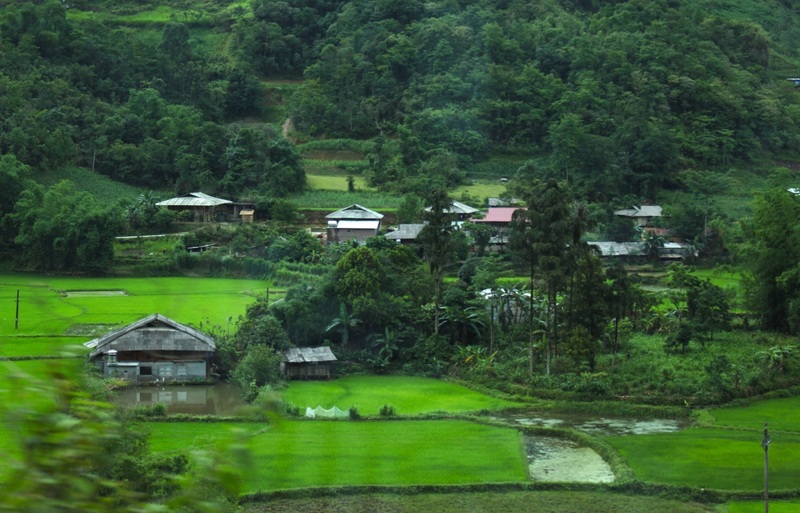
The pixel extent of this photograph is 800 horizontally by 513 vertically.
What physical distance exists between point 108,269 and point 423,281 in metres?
10.2

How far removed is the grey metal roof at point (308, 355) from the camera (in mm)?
20734

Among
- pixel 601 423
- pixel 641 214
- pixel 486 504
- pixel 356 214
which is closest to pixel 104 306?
pixel 356 214

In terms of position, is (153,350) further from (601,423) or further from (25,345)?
(601,423)

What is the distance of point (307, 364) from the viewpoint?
824 inches

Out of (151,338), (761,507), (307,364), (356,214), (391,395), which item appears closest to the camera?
(761,507)

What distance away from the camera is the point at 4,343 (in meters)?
Result: 20.6

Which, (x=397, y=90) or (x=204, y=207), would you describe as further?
(x=397, y=90)

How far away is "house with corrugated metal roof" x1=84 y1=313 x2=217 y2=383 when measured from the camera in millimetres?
19891

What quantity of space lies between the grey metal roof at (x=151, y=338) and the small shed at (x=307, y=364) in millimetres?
1865

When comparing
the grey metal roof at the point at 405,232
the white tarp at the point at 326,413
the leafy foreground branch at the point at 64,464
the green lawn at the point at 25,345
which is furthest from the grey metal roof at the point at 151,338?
the leafy foreground branch at the point at 64,464

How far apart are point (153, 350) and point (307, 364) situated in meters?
3.21

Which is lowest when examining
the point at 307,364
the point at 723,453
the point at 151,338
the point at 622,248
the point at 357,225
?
the point at 723,453

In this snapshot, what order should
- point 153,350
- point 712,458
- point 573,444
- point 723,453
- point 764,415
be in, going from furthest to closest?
1. point 153,350
2. point 764,415
3. point 573,444
4. point 723,453
5. point 712,458

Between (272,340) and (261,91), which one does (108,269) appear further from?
(261,91)
